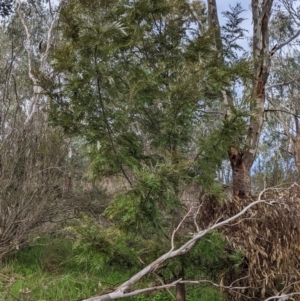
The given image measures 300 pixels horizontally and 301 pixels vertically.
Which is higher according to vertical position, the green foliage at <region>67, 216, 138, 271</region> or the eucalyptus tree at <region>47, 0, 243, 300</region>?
the eucalyptus tree at <region>47, 0, 243, 300</region>

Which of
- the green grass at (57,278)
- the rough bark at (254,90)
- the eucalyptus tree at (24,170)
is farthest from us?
the eucalyptus tree at (24,170)

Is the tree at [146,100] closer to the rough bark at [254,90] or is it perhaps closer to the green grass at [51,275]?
the rough bark at [254,90]

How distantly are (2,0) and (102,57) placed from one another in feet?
24.5

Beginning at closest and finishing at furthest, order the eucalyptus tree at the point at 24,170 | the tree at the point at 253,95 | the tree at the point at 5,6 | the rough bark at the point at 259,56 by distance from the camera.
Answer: the tree at the point at 253,95
the rough bark at the point at 259,56
the eucalyptus tree at the point at 24,170
the tree at the point at 5,6

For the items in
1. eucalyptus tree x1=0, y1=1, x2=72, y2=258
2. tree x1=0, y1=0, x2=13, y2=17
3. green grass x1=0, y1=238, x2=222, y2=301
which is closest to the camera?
green grass x1=0, y1=238, x2=222, y2=301

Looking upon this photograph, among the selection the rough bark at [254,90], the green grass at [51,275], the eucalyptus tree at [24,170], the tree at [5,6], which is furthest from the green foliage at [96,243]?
the tree at [5,6]

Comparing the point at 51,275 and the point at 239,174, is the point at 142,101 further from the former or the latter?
the point at 51,275

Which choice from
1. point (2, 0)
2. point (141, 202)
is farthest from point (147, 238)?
point (2, 0)

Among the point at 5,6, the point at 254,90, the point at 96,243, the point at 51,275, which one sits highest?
the point at 5,6

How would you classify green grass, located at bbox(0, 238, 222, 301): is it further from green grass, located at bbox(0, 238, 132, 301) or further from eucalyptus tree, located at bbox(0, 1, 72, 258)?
eucalyptus tree, located at bbox(0, 1, 72, 258)

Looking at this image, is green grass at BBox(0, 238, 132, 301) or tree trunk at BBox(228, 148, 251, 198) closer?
tree trunk at BBox(228, 148, 251, 198)

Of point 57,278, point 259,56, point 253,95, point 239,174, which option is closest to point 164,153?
point 253,95

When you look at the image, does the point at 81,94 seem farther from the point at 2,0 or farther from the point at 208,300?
the point at 2,0

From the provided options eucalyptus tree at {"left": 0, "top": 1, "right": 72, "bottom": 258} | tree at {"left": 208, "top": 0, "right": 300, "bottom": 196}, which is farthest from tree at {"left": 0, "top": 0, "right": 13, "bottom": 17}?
tree at {"left": 208, "top": 0, "right": 300, "bottom": 196}
